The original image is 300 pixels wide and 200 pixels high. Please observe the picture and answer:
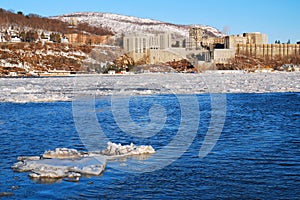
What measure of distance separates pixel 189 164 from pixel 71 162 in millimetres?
2047

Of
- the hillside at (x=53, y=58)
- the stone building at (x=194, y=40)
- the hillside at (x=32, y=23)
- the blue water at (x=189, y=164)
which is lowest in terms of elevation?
the blue water at (x=189, y=164)

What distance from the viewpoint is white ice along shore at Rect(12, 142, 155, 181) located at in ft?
23.3

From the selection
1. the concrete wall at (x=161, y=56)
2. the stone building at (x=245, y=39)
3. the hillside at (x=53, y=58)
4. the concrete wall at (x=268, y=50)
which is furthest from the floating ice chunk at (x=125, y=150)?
the stone building at (x=245, y=39)

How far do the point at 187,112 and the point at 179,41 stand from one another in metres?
142

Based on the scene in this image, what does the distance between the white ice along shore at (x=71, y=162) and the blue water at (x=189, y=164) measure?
0.20m

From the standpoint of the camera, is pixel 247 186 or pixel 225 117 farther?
pixel 225 117

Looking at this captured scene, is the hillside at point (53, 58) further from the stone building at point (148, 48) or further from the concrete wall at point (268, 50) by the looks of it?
the concrete wall at point (268, 50)

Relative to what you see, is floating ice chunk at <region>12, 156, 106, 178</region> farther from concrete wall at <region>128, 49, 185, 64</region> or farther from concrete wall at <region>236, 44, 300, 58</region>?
concrete wall at <region>236, 44, 300, 58</region>

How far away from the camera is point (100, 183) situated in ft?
22.0

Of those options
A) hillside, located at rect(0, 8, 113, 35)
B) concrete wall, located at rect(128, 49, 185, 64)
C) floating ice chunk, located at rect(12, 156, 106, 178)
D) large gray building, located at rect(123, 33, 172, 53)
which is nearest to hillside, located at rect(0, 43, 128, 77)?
large gray building, located at rect(123, 33, 172, 53)

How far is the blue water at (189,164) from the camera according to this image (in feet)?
20.5

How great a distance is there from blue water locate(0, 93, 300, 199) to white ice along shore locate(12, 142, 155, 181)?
20 cm

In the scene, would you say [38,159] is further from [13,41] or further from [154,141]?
[13,41]

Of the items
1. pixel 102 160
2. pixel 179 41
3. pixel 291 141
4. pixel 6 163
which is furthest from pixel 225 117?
pixel 179 41
